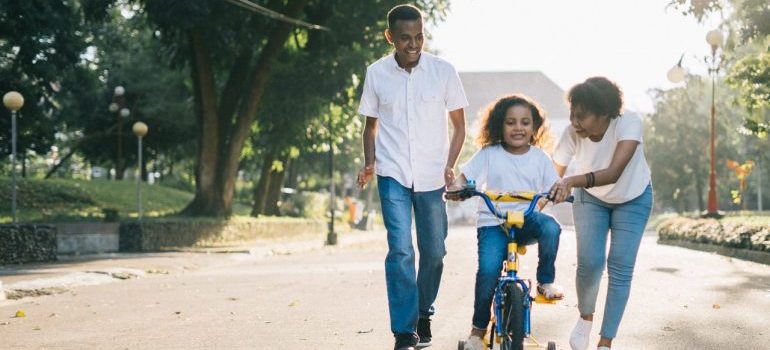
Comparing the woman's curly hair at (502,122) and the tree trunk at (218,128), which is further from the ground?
the tree trunk at (218,128)

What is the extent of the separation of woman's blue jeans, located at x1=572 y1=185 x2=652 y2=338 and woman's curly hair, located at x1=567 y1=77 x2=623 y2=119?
0.52 m

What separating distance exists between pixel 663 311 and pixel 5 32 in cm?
1476

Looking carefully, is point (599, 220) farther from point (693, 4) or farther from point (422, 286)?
point (693, 4)

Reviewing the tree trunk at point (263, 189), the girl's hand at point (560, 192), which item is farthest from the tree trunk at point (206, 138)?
the girl's hand at point (560, 192)

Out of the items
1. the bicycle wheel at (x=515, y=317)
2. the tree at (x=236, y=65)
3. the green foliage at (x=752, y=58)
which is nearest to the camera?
the bicycle wheel at (x=515, y=317)

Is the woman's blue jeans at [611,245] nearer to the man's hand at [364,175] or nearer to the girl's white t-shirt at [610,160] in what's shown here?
the girl's white t-shirt at [610,160]

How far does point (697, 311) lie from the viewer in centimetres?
1009

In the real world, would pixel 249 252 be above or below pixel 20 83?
below

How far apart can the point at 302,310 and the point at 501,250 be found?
4.46 metres

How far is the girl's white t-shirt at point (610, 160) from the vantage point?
21.2 feet

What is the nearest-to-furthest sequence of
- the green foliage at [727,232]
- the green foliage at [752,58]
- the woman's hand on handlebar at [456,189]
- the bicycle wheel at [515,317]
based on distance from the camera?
the bicycle wheel at [515,317] < the woman's hand on handlebar at [456,189] < the green foliage at [727,232] < the green foliage at [752,58]

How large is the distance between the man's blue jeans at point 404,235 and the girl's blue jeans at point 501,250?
1.88 ft

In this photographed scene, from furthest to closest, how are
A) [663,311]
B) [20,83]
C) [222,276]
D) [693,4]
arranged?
[20,83] < [693,4] < [222,276] < [663,311]

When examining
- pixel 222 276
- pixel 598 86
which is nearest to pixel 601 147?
pixel 598 86
